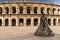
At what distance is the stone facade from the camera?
1964 inches

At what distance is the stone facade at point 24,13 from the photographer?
4988 centimetres

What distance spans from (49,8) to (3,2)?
1387 cm

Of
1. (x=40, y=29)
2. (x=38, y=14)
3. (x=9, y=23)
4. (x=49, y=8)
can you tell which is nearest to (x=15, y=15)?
(x=9, y=23)

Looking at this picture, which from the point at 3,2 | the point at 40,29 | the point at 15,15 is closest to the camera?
the point at 40,29

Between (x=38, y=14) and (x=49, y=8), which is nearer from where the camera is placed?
(x=38, y=14)

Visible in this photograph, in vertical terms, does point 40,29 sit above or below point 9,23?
above

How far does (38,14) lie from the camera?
5038 centimetres

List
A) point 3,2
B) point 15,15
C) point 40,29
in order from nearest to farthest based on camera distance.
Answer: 1. point 40,29
2. point 15,15
3. point 3,2

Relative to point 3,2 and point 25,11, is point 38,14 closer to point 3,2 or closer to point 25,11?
point 25,11

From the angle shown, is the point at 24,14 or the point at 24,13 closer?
the point at 24,14

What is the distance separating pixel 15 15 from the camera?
49562mm

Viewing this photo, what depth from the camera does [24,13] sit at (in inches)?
2008

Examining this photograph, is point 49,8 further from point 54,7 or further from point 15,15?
point 15,15

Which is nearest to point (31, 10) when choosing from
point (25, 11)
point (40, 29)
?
point (25, 11)
